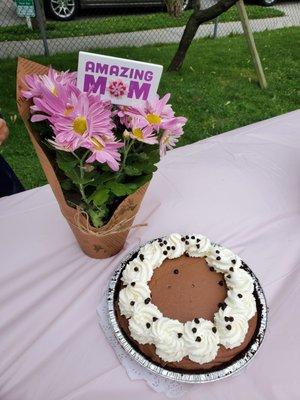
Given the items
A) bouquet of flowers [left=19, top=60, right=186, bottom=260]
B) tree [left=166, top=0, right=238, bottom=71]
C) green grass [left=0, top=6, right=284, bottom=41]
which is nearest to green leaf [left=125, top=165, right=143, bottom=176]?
bouquet of flowers [left=19, top=60, right=186, bottom=260]

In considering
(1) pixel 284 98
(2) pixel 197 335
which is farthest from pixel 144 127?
(1) pixel 284 98

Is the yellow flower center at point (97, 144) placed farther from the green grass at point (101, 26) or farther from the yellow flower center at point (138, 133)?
the green grass at point (101, 26)

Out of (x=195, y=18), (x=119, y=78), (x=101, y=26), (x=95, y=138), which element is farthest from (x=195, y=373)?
(x=101, y=26)

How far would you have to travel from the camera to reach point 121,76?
84cm

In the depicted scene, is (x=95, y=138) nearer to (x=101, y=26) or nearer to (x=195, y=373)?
(x=195, y=373)

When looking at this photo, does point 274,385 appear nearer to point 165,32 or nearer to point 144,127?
point 144,127

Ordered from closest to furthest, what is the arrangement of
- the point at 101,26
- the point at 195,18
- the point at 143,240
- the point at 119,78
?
the point at 119,78, the point at 143,240, the point at 195,18, the point at 101,26

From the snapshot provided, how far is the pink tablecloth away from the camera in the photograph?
829 mm

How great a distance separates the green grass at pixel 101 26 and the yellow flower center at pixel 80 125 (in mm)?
5212

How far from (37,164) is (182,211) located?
180 centimetres

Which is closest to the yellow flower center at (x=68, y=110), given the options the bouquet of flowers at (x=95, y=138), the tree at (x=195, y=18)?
the bouquet of flowers at (x=95, y=138)

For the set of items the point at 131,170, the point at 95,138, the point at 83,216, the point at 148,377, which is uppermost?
the point at 95,138

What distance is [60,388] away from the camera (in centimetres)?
82

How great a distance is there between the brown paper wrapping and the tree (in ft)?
10.9
